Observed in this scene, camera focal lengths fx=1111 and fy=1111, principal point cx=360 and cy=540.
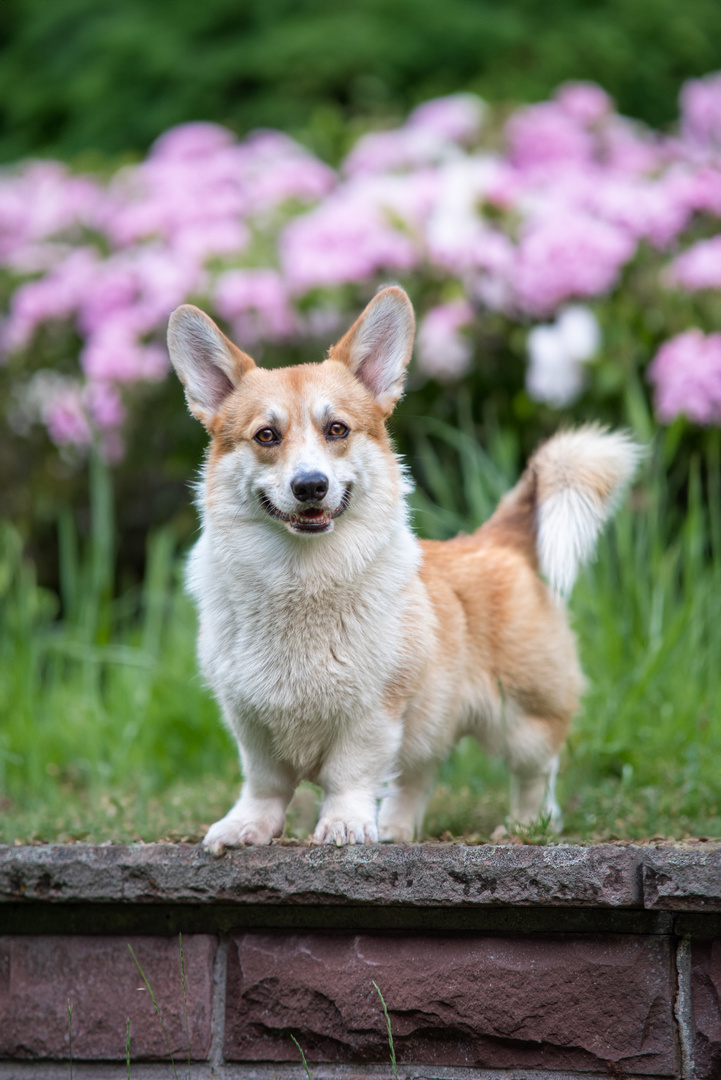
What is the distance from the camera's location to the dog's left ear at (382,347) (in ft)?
9.05

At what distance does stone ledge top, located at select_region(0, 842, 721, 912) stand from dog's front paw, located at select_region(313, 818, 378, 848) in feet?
0.28

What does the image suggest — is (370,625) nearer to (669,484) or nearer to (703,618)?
(703,618)

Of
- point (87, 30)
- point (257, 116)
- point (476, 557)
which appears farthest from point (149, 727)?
point (87, 30)

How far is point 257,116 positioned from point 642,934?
7.29m

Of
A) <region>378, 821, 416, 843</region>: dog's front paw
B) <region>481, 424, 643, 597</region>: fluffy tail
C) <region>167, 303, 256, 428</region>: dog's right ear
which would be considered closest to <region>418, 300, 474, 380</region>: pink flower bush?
<region>481, 424, 643, 597</region>: fluffy tail

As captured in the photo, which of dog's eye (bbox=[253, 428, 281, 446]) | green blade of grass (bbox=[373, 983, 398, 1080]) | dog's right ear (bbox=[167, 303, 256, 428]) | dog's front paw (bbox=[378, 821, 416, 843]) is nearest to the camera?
green blade of grass (bbox=[373, 983, 398, 1080])

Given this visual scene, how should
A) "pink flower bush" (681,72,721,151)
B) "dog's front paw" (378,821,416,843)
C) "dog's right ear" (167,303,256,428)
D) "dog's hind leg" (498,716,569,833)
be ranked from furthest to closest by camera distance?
1. "pink flower bush" (681,72,721,151)
2. "dog's hind leg" (498,716,569,833)
3. "dog's front paw" (378,821,416,843)
4. "dog's right ear" (167,303,256,428)

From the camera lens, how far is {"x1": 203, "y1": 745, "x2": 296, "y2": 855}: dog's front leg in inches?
98.3

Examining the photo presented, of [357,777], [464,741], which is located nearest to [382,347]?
[357,777]

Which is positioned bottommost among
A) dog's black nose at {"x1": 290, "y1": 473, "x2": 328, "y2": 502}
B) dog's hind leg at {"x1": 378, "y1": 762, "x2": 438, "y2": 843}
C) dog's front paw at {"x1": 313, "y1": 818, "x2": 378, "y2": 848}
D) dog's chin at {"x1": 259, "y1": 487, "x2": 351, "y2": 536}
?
dog's front paw at {"x1": 313, "y1": 818, "x2": 378, "y2": 848}

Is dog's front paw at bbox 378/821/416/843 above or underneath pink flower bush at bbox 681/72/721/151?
underneath

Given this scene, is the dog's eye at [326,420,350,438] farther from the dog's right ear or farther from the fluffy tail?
the fluffy tail

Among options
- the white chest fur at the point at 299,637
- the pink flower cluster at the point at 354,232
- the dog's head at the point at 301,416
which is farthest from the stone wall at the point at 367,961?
the pink flower cluster at the point at 354,232

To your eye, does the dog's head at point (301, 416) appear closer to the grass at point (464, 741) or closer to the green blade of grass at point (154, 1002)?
the grass at point (464, 741)
